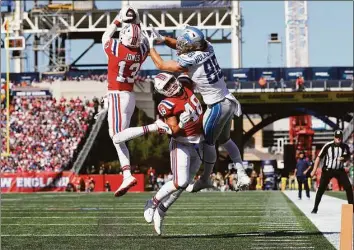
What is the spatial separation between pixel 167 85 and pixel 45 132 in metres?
30.6

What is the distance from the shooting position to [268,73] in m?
51.5

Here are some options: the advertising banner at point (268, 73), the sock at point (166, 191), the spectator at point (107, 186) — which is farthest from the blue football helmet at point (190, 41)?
the advertising banner at point (268, 73)

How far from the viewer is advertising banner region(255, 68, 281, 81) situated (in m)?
51.2

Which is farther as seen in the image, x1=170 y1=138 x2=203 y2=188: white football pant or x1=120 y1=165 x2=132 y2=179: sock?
x1=120 y1=165 x2=132 y2=179: sock

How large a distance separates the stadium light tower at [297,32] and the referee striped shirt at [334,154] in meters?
88.1

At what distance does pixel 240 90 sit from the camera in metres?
50.1

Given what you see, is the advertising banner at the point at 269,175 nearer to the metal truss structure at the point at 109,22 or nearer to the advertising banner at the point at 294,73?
the advertising banner at the point at 294,73

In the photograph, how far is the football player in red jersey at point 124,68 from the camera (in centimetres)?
1058

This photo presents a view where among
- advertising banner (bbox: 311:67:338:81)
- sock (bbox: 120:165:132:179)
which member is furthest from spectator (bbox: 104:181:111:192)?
sock (bbox: 120:165:132:179)

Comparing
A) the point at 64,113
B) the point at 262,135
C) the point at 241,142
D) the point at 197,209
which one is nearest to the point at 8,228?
the point at 197,209

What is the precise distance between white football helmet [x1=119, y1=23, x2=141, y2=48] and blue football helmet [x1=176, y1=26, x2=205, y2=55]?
0.56 m

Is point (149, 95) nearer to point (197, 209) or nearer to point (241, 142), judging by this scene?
point (241, 142)

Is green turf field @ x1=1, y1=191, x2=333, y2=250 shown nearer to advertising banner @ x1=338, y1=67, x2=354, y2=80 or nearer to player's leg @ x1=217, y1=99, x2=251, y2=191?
player's leg @ x1=217, y1=99, x2=251, y2=191

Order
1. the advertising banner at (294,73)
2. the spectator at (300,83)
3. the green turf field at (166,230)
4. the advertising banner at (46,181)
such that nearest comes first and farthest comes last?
the green turf field at (166,230)
the advertising banner at (46,181)
the spectator at (300,83)
the advertising banner at (294,73)
